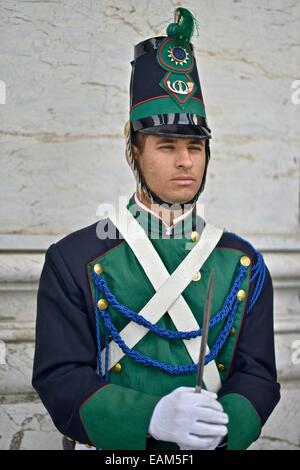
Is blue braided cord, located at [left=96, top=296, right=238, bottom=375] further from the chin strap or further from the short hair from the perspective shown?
the short hair

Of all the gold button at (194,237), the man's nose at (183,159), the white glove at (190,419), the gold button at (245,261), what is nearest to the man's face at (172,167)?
the man's nose at (183,159)

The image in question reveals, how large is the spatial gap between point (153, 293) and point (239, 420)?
0.39m

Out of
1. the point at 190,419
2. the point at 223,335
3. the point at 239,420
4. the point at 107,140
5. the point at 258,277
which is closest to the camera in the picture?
the point at 190,419

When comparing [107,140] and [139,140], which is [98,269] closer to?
[139,140]

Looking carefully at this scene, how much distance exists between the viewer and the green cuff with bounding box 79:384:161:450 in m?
1.67

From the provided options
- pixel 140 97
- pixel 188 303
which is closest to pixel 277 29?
pixel 140 97

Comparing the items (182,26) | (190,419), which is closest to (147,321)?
(190,419)

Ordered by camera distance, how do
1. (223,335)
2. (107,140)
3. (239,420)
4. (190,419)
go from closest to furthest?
1. (190,419)
2. (239,420)
3. (223,335)
4. (107,140)

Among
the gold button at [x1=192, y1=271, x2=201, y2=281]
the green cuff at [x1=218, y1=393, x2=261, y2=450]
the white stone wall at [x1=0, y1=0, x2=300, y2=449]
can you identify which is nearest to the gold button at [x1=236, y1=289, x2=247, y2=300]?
the gold button at [x1=192, y1=271, x2=201, y2=281]

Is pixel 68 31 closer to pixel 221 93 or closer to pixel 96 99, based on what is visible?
pixel 96 99

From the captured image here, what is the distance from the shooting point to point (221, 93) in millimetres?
2801

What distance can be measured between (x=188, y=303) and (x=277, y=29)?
1472 mm

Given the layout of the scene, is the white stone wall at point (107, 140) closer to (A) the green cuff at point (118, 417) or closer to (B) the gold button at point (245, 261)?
(B) the gold button at point (245, 261)

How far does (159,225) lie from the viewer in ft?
6.24
